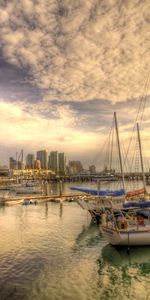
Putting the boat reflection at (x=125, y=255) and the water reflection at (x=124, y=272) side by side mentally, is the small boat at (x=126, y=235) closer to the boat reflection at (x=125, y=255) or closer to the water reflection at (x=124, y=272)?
the boat reflection at (x=125, y=255)

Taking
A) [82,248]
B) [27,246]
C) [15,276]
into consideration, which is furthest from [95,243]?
[15,276]

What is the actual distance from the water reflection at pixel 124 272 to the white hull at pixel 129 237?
0.71m

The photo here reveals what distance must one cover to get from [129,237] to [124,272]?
5.13 metres

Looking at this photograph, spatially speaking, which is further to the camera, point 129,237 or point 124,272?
point 129,237

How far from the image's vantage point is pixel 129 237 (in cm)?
2522

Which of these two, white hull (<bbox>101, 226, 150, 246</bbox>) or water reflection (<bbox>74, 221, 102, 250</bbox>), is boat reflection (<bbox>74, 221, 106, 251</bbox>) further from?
white hull (<bbox>101, 226, 150, 246</bbox>)

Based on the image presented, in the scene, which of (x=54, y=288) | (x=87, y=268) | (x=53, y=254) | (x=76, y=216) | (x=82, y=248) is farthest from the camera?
(x=76, y=216)

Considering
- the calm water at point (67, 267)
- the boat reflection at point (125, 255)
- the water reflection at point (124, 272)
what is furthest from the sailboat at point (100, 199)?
the water reflection at point (124, 272)

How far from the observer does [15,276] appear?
1892 cm

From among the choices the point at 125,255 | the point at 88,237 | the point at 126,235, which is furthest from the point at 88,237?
the point at 125,255

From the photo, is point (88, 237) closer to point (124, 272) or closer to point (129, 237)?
point (129, 237)

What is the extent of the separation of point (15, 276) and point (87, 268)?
5327mm

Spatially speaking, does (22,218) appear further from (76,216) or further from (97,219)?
(97,219)

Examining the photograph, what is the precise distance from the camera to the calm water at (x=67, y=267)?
16.7 meters
